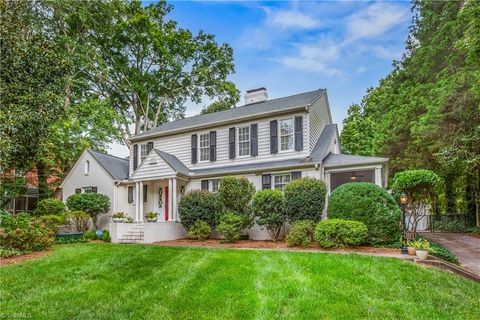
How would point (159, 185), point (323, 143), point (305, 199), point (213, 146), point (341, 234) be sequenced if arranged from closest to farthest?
point (341, 234) → point (305, 199) → point (323, 143) → point (213, 146) → point (159, 185)

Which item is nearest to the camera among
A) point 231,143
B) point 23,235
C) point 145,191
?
point 23,235

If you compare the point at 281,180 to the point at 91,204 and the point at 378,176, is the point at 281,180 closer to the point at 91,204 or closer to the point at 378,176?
the point at 378,176

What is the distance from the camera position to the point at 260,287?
5.78m

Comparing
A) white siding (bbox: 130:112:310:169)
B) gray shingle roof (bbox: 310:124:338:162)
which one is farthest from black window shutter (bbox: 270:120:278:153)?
gray shingle roof (bbox: 310:124:338:162)

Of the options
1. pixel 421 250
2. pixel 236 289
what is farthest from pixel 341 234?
pixel 236 289

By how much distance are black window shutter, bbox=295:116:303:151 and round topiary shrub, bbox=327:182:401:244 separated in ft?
11.1

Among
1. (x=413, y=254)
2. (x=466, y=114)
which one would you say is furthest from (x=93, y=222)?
(x=466, y=114)

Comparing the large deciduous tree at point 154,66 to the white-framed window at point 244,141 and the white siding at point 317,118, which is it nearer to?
the white-framed window at point 244,141

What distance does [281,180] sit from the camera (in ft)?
45.7

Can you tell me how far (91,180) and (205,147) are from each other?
7.13 m

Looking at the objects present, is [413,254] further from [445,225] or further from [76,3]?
[76,3]

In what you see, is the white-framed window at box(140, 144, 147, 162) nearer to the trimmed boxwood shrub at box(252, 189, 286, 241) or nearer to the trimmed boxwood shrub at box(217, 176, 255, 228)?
the trimmed boxwood shrub at box(217, 176, 255, 228)

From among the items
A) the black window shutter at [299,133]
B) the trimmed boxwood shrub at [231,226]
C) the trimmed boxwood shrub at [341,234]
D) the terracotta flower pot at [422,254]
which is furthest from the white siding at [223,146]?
the terracotta flower pot at [422,254]

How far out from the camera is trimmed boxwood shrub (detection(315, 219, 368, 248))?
10.1m
